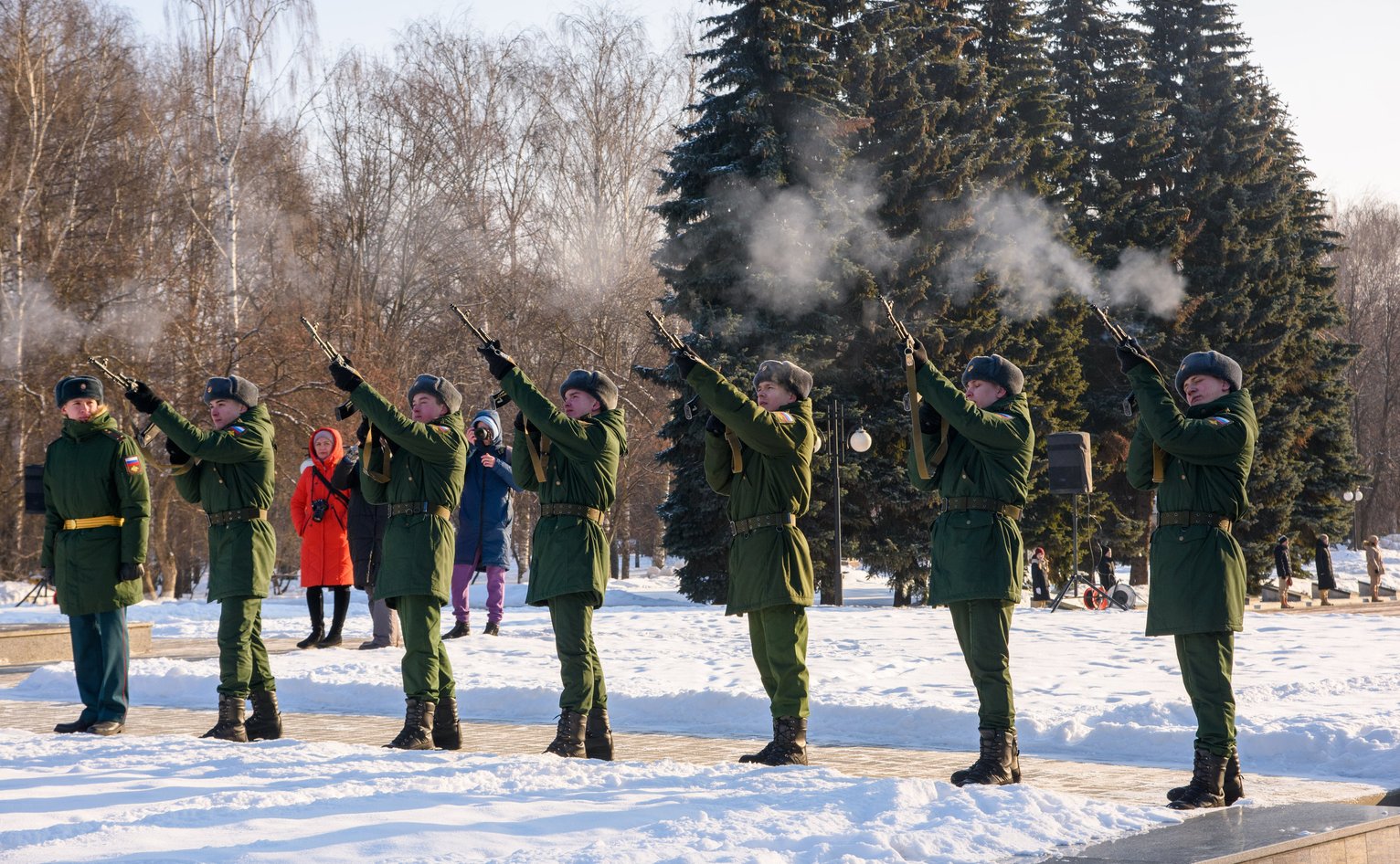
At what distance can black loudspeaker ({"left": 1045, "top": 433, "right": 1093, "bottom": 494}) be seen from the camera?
23266 millimetres

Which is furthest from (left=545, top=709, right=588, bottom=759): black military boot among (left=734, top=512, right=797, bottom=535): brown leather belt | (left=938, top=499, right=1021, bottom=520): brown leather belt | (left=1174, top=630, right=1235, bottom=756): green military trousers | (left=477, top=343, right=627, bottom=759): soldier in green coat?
(left=1174, top=630, right=1235, bottom=756): green military trousers

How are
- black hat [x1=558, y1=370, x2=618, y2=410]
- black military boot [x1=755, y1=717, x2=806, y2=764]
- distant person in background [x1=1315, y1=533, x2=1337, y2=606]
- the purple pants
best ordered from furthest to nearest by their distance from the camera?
1. distant person in background [x1=1315, y1=533, x2=1337, y2=606]
2. the purple pants
3. black hat [x1=558, y1=370, x2=618, y2=410]
4. black military boot [x1=755, y1=717, x2=806, y2=764]

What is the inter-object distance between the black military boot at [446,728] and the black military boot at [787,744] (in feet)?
5.23

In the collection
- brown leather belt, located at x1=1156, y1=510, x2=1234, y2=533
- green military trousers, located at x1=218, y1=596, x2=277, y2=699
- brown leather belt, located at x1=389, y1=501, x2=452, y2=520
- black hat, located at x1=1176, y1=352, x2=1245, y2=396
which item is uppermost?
black hat, located at x1=1176, y1=352, x2=1245, y2=396

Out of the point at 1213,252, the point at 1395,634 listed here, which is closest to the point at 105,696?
the point at 1395,634

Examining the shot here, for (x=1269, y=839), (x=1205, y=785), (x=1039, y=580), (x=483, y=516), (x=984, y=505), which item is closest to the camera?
(x=1269, y=839)

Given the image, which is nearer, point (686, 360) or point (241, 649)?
point (686, 360)

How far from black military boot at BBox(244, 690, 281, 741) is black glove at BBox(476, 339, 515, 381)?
2086 mm

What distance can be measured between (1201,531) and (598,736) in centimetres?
286

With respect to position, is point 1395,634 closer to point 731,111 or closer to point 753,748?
point 753,748

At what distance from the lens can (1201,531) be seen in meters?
6.11

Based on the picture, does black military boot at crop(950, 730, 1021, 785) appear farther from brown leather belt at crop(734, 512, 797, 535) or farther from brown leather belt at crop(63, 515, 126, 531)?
brown leather belt at crop(63, 515, 126, 531)

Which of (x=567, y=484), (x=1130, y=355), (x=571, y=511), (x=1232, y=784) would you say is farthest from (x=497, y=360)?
(x=1232, y=784)

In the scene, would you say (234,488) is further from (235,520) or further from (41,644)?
(41,644)
